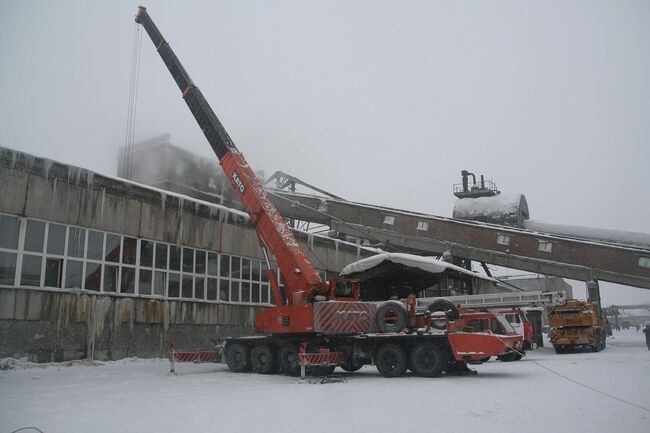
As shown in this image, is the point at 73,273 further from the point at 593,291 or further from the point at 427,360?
the point at 593,291

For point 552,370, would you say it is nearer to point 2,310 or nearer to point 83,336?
point 83,336

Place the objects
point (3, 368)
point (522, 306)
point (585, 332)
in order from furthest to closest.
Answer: point (585, 332) < point (522, 306) < point (3, 368)

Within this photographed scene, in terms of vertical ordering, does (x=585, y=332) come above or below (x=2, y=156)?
below

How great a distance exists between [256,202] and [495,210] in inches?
1203

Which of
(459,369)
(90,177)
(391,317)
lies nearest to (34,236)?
(90,177)

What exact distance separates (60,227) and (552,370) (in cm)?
1480

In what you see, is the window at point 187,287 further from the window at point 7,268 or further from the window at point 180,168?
the window at point 180,168

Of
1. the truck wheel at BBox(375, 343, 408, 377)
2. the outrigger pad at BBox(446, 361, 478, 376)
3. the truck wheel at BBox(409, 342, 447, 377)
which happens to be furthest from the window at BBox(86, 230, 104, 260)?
the outrigger pad at BBox(446, 361, 478, 376)

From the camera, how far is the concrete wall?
13.8 meters

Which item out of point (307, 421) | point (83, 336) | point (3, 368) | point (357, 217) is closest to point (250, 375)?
point (83, 336)

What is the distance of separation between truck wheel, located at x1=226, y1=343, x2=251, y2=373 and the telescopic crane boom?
6.06 ft

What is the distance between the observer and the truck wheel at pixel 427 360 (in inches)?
504

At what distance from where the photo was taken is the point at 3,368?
1309 centimetres

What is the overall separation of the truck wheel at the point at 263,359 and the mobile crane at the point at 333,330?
28mm
